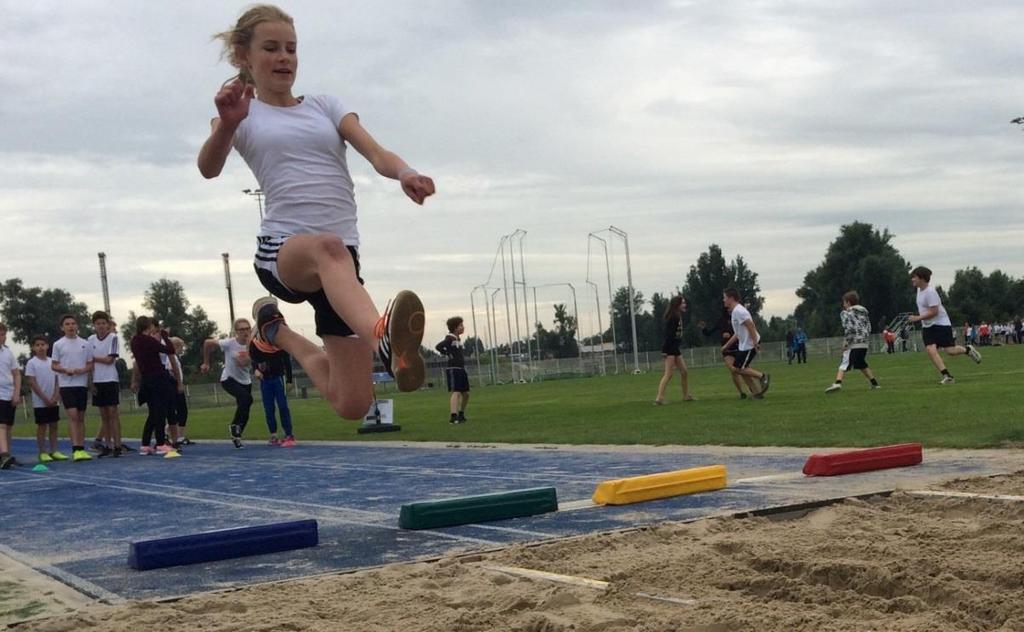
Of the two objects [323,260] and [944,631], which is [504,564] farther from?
[944,631]

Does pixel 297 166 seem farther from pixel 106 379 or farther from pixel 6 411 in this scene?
pixel 106 379

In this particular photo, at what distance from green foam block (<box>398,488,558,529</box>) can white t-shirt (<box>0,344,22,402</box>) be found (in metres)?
9.94

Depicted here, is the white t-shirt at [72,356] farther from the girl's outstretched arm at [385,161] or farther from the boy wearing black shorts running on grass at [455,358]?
the girl's outstretched arm at [385,161]

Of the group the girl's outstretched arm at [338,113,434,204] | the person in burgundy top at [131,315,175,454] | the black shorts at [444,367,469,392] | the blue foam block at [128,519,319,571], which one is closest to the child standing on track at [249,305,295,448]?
the person in burgundy top at [131,315,175,454]

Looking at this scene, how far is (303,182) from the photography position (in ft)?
17.6

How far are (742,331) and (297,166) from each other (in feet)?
43.6

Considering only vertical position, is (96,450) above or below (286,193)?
below

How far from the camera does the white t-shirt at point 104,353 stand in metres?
16.0

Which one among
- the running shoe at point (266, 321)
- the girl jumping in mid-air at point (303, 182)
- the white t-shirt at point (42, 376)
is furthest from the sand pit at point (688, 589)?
the white t-shirt at point (42, 376)

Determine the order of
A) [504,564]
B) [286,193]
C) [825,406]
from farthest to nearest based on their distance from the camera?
[825,406], [286,193], [504,564]

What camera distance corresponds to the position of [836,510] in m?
5.87

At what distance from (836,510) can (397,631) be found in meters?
2.92

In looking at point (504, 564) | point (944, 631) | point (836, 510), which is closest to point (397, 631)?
point (504, 564)

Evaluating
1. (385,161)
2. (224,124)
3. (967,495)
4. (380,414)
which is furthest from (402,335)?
(380,414)
